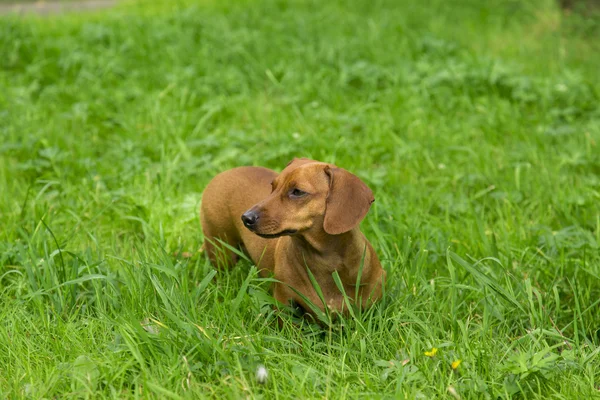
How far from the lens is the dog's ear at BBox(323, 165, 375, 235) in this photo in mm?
2680

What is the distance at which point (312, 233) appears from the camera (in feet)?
9.08

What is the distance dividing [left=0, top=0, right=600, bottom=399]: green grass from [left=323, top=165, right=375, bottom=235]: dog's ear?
0.37m

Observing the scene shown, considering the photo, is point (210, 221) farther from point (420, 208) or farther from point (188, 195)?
point (420, 208)

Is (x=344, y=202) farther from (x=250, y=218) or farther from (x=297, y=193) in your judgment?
(x=250, y=218)

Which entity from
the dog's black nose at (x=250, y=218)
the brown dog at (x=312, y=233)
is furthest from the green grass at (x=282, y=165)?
the dog's black nose at (x=250, y=218)

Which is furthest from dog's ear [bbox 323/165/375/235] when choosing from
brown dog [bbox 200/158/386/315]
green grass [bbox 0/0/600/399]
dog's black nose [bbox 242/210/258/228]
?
green grass [bbox 0/0/600/399]

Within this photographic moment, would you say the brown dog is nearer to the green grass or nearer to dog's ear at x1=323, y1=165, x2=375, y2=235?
dog's ear at x1=323, y1=165, x2=375, y2=235

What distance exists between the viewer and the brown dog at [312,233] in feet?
8.81

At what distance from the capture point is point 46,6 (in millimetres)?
8266

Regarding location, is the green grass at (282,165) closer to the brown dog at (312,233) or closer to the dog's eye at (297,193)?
the brown dog at (312,233)

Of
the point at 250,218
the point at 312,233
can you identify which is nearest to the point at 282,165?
the point at 312,233

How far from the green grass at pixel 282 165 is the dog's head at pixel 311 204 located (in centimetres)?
30

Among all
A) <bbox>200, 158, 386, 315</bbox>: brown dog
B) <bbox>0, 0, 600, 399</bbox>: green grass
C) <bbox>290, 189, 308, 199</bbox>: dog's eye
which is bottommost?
<bbox>0, 0, 600, 399</bbox>: green grass

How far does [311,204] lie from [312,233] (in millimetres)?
118
